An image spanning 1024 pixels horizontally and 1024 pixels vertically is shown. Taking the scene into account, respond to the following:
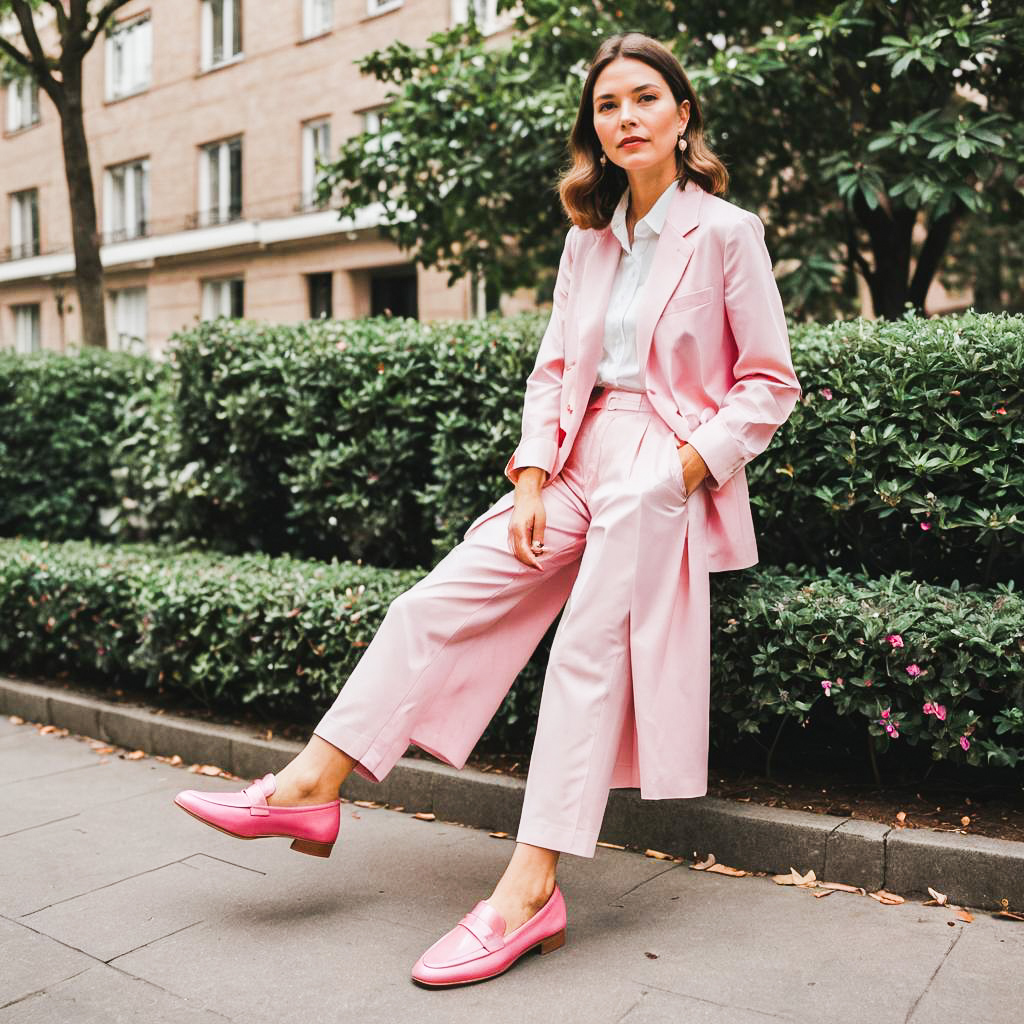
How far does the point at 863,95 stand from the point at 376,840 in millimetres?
5876

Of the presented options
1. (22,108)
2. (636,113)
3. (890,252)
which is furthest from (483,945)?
(22,108)

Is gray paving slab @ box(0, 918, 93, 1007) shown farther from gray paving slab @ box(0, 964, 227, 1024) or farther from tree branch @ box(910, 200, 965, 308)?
tree branch @ box(910, 200, 965, 308)

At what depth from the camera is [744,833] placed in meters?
3.45

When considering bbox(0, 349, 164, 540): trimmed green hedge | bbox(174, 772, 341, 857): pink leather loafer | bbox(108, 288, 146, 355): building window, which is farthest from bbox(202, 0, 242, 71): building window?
bbox(174, 772, 341, 857): pink leather loafer

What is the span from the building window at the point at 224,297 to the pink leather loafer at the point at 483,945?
77.0ft

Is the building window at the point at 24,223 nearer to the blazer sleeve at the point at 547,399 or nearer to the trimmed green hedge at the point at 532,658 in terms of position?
the trimmed green hedge at the point at 532,658

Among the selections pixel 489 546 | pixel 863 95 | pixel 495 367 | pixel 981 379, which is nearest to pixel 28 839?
pixel 489 546

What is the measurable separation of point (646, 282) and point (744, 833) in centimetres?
164

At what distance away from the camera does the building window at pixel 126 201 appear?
27.0 m

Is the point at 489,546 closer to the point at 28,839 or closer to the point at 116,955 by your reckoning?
→ the point at 116,955

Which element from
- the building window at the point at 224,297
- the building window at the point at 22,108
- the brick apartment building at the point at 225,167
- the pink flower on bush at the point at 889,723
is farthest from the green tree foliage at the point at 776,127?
the building window at the point at 22,108

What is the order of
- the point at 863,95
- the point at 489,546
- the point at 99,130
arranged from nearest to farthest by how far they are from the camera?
1. the point at 489,546
2. the point at 863,95
3. the point at 99,130

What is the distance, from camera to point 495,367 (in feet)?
15.5

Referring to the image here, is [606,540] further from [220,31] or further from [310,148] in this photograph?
[220,31]
